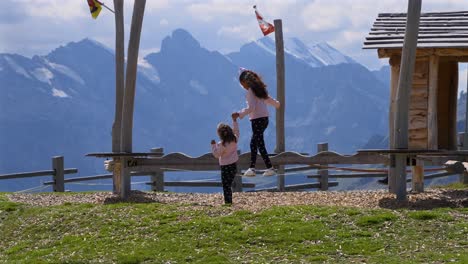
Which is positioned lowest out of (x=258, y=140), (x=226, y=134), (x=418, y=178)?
(x=418, y=178)

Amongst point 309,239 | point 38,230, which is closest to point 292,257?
point 309,239

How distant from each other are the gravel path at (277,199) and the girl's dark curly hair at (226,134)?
1.09 meters

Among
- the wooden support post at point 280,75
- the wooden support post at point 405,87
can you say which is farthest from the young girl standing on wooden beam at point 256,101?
the wooden support post at point 280,75

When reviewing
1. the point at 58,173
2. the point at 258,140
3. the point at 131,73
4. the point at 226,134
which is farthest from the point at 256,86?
the point at 58,173

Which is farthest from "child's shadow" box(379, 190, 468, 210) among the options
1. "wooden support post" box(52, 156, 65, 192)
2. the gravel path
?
"wooden support post" box(52, 156, 65, 192)

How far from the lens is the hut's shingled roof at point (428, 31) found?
63.5 feet

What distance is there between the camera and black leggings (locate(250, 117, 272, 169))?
17.9 metres

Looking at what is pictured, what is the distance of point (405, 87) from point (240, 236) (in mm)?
4575

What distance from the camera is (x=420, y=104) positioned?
2009 cm

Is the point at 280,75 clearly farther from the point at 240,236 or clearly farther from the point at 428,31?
the point at 240,236

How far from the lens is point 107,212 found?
17.2 m

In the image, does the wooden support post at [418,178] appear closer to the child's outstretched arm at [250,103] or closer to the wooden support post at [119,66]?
the child's outstretched arm at [250,103]

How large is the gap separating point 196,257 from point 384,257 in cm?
251

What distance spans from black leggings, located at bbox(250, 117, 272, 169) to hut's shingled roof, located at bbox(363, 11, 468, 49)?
2.63m
